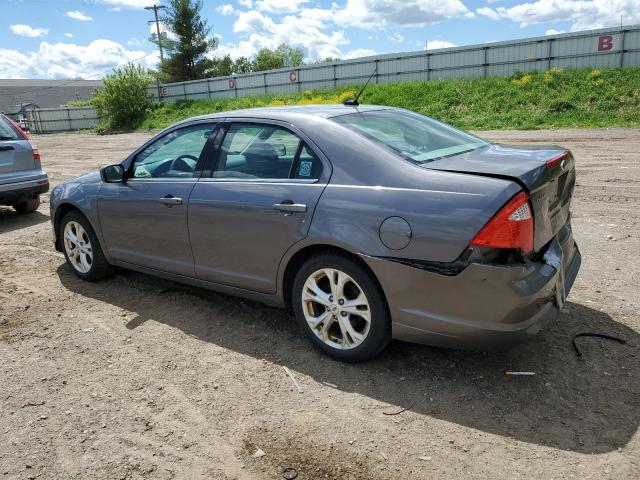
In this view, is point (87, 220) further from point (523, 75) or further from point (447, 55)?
point (447, 55)

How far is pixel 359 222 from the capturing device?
3193 mm

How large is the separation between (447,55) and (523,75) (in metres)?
4.69

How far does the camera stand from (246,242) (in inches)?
150

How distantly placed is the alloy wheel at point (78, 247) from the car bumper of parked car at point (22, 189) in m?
3.35

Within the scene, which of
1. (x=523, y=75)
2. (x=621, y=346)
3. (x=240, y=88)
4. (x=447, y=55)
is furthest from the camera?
(x=240, y=88)

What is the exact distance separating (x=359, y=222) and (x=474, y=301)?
2.60ft

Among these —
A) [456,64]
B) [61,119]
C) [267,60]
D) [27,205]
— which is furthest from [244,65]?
[27,205]

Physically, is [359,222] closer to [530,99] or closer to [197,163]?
[197,163]

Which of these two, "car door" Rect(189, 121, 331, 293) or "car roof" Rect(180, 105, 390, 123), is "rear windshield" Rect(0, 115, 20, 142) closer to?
"car roof" Rect(180, 105, 390, 123)

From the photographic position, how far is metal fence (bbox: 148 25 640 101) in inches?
919

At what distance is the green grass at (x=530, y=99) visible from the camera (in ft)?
63.5

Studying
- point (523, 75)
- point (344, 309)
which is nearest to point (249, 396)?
point (344, 309)

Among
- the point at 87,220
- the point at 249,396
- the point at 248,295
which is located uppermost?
the point at 87,220

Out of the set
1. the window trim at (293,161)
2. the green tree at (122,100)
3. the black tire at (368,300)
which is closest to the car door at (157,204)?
the window trim at (293,161)
